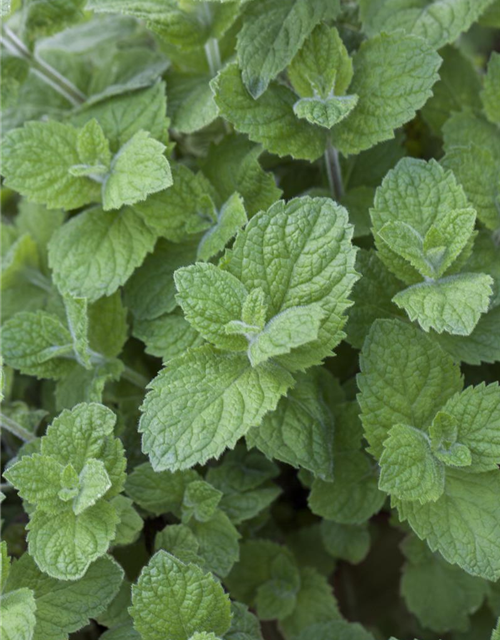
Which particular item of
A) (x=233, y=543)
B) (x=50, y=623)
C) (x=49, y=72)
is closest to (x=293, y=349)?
(x=233, y=543)

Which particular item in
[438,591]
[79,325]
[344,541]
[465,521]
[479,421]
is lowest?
[438,591]

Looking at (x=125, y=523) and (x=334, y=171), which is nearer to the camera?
(x=125, y=523)

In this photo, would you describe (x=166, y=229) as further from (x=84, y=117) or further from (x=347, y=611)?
(x=347, y=611)

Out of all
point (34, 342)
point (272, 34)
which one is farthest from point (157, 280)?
point (272, 34)

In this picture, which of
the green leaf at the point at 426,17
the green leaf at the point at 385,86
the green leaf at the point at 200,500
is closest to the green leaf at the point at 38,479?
the green leaf at the point at 200,500

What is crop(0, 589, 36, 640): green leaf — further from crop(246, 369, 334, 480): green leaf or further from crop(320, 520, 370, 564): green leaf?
crop(320, 520, 370, 564): green leaf

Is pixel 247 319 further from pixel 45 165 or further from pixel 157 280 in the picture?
pixel 45 165

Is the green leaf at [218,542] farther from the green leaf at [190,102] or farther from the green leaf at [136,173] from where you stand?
the green leaf at [190,102]
